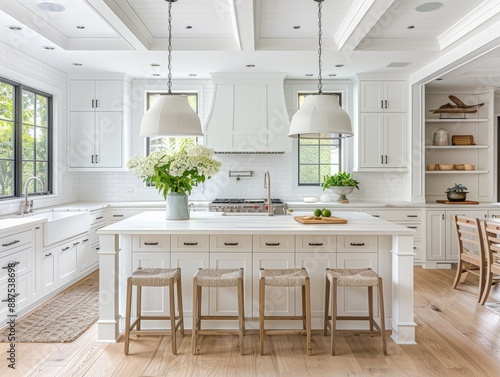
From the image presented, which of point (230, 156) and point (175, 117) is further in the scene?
point (230, 156)

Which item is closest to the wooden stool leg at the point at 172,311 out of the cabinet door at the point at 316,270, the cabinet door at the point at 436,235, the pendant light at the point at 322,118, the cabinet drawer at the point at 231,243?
the cabinet drawer at the point at 231,243

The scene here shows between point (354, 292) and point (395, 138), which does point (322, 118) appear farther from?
point (395, 138)

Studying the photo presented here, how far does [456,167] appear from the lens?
658 cm

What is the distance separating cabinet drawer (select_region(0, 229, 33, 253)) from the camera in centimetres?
364

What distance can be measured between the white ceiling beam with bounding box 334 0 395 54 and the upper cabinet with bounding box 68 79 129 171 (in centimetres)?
340

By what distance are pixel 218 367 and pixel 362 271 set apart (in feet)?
4.40

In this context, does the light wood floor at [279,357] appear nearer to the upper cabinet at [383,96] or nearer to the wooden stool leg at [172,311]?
the wooden stool leg at [172,311]

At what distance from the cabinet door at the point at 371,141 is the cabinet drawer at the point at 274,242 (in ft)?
10.8

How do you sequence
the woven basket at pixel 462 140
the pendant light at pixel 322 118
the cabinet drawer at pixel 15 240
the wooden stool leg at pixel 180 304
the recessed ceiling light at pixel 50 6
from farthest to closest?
1. the woven basket at pixel 462 140
2. the recessed ceiling light at pixel 50 6
3. the cabinet drawer at pixel 15 240
4. the wooden stool leg at pixel 180 304
5. the pendant light at pixel 322 118

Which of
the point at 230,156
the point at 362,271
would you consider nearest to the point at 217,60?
the point at 230,156

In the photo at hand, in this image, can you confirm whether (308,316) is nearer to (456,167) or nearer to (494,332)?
(494,332)

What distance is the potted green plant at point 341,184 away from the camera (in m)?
6.39

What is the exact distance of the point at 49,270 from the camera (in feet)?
14.8

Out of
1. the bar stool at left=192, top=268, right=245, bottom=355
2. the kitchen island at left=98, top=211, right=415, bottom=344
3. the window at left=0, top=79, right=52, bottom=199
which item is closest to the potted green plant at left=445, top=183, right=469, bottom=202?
the kitchen island at left=98, top=211, right=415, bottom=344
